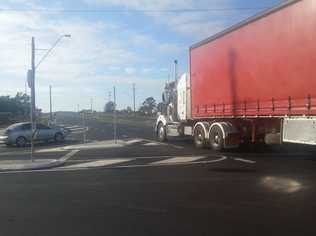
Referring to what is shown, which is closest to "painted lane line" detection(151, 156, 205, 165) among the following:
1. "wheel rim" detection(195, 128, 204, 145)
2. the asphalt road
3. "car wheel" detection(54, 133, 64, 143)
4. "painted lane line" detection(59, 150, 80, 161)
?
the asphalt road

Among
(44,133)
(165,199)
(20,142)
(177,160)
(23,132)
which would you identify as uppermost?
(23,132)

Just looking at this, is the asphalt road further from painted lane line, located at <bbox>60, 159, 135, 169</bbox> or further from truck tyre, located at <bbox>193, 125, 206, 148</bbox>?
truck tyre, located at <bbox>193, 125, 206, 148</bbox>

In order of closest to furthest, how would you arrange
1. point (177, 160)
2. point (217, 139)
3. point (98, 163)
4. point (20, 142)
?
point (98, 163) < point (177, 160) < point (217, 139) < point (20, 142)

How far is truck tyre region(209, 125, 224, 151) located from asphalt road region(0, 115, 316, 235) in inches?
154

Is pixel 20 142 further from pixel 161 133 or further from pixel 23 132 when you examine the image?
pixel 161 133

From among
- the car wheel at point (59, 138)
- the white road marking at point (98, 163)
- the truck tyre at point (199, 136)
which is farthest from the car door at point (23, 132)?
the white road marking at point (98, 163)

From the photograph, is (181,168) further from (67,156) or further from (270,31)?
(67,156)

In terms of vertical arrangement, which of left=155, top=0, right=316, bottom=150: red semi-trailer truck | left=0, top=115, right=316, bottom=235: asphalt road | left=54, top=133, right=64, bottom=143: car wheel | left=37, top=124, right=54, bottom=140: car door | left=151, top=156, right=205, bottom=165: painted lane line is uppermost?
left=155, top=0, right=316, bottom=150: red semi-trailer truck

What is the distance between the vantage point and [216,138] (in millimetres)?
24453

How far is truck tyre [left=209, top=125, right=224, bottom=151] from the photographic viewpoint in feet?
77.8

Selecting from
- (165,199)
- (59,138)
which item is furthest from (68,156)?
(59,138)

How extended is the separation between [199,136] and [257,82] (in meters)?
6.68

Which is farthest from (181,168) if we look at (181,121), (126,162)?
(181,121)

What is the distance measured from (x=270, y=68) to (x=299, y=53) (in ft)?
7.24
